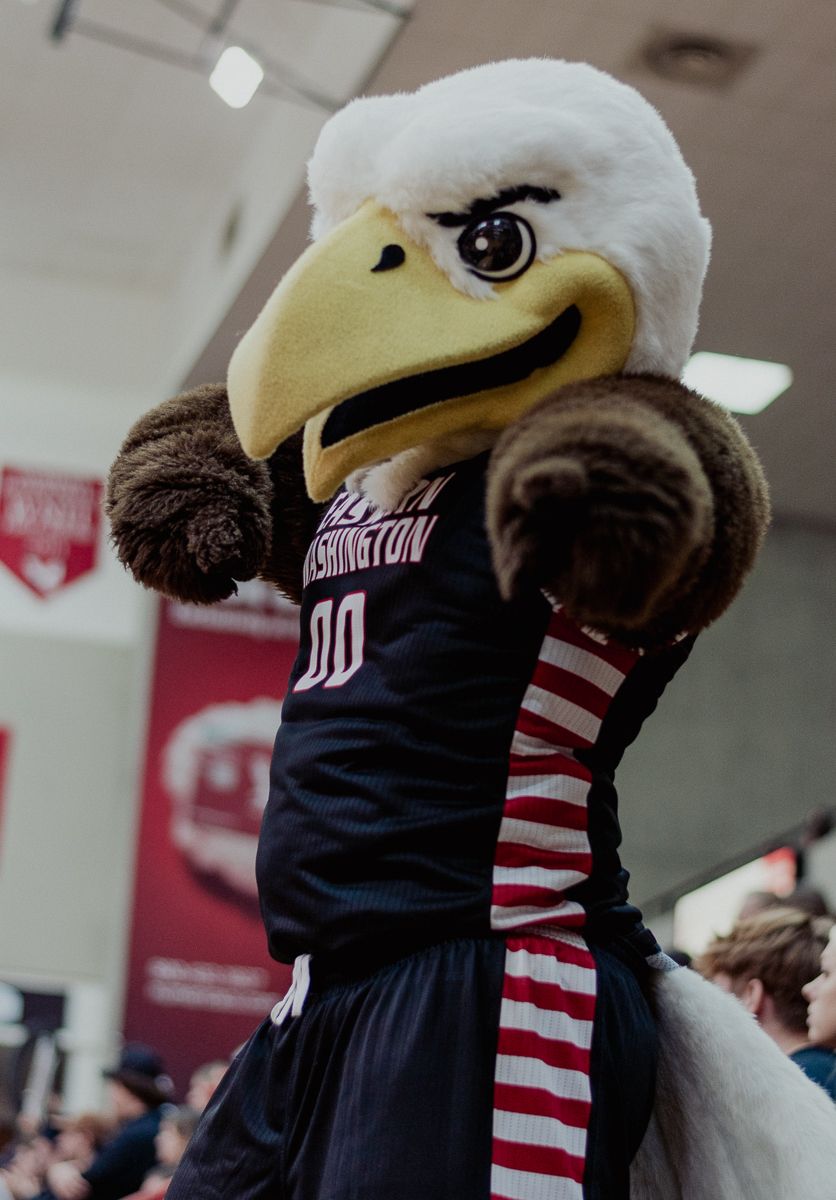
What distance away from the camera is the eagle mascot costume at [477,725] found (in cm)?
131

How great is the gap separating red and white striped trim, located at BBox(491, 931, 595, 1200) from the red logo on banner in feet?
26.5

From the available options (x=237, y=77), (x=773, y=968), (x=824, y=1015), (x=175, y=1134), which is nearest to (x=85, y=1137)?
(x=175, y=1134)

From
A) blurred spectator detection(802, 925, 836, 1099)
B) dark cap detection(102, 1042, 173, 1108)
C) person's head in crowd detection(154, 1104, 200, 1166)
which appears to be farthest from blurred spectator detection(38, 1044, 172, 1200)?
blurred spectator detection(802, 925, 836, 1099)

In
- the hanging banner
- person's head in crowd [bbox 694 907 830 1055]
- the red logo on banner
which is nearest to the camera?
person's head in crowd [bbox 694 907 830 1055]

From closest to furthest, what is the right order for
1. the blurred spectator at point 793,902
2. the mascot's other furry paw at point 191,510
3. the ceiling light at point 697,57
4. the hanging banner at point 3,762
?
the mascot's other furry paw at point 191,510, the blurred spectator at point 793,902, the ceiling light at point 697,57, the hanging banner at point 3,762

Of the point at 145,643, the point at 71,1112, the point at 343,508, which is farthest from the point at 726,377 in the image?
the point at 343,508

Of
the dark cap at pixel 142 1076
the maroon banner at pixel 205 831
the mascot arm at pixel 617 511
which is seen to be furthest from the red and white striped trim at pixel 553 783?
the maroon banner at pixel 205 831

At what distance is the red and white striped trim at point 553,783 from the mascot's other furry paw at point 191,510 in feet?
1.21

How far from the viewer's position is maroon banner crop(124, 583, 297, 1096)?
307 inches

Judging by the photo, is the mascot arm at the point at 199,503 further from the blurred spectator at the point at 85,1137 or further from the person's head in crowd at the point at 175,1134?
the blurred spectator at the point at 85,1137

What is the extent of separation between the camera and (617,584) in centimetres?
117

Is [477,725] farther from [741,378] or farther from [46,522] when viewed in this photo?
[46,522]

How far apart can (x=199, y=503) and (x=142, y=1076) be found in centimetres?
531

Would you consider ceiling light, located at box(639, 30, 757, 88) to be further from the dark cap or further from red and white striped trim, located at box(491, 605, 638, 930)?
red and white striped trim, located at box(491, 605, 638, 930)
